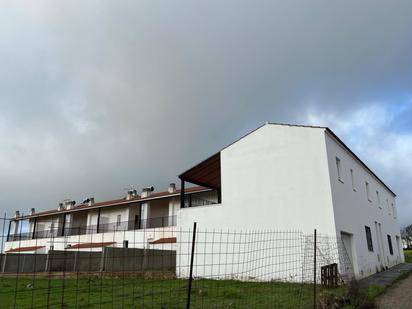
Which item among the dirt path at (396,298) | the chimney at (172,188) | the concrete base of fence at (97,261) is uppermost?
the chimney at (172,188)

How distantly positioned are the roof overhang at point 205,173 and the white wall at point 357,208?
665 cm

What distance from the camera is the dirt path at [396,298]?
Result: 948 cm

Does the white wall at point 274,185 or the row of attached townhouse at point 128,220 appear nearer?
the white wall at point 274,185

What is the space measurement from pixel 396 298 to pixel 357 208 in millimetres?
9353

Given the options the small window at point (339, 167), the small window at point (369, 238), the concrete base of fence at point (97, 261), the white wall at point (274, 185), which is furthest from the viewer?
the small window at point (369, 238)

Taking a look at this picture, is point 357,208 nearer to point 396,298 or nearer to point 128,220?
point 396,298

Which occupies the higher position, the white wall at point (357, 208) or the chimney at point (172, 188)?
the chimney at point (172, 188)

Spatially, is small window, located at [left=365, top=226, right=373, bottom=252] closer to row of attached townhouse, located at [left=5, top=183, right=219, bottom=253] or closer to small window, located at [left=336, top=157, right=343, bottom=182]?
small window, located at [left=336, top=157, right=343, bottom=182]

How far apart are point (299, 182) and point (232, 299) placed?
8081 millimetres

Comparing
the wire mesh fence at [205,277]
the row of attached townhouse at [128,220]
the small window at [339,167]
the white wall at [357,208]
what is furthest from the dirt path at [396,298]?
the row of attached townhouse at [128,220]

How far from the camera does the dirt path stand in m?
9.48

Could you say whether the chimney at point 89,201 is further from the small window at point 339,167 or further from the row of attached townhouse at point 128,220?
the small window at point 339,167

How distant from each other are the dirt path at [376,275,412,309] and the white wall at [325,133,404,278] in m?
3.39

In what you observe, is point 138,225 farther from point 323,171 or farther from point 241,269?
point 323,171
